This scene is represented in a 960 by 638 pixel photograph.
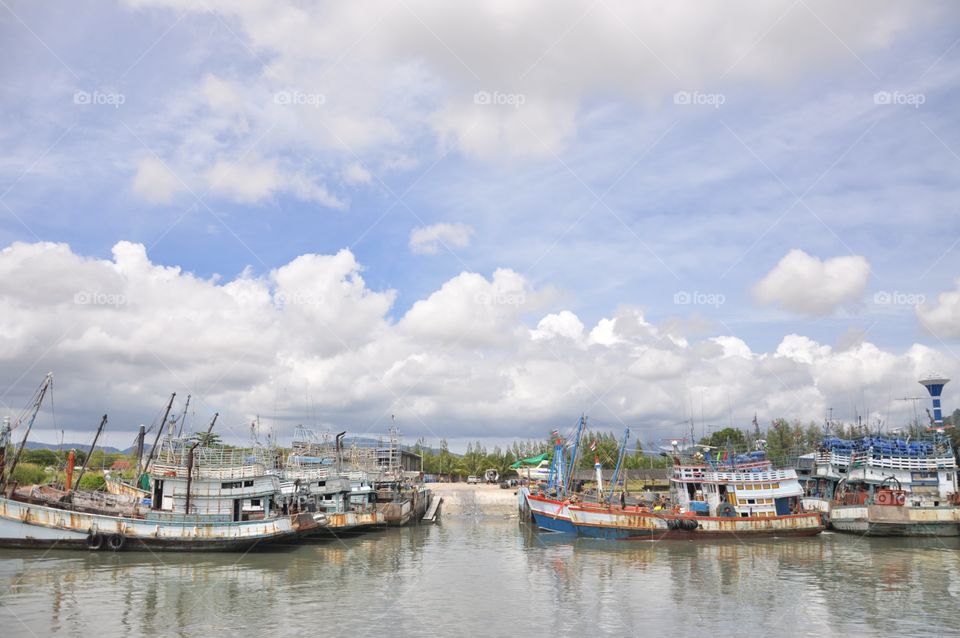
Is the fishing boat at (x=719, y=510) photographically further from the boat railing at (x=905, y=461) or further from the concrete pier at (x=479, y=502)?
the concrete pier at (x=479, y=502)

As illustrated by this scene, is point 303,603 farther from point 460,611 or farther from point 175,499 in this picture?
point 175,499

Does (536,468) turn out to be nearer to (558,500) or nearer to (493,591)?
(558,500)

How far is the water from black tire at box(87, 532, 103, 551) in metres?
0.58

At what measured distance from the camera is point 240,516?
1743 inches

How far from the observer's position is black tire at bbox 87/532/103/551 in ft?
129

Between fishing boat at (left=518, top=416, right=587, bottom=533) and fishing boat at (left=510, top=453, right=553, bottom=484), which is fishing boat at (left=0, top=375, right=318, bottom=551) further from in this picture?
fishing boat at (left=510, top=453, right=553, bottom=484)

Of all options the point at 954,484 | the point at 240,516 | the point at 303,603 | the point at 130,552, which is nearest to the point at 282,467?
the point at 240,516

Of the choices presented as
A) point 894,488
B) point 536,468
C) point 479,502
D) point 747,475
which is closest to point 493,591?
point 747,475

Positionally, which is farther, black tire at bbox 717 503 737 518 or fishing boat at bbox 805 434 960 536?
black tire at bbox 717 503 737 518

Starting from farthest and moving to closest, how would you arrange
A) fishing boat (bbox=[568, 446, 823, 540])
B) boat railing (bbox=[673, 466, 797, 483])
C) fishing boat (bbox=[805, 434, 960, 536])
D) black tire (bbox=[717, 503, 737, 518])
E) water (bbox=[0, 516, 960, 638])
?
boat railing (bbox=[673, 466, 797, 483])
black tire (bbox=[717, 503, 737, 518])
fishing boat (bbox=[805, 434, 960, 536])
fishing boat (bbox=[568, 446, 823, 540])
water (bbox=[0, 516, 960, 638])

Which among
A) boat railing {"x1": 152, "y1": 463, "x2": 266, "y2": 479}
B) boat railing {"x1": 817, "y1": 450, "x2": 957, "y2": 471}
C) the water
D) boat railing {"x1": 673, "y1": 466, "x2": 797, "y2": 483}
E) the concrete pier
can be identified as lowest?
the concrete pier

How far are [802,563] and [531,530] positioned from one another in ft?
77.3

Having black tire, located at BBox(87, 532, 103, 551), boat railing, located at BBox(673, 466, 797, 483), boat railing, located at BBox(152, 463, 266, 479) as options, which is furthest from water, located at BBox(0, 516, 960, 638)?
boat railing, located at BBox(673, 466, 797, 483)

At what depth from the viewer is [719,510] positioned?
5103 centimetres
